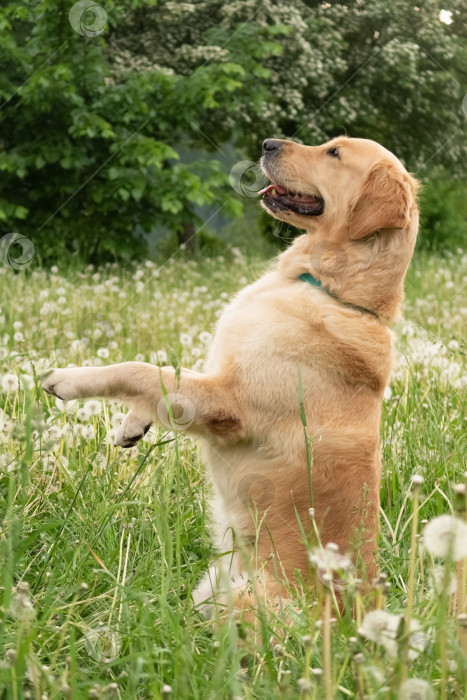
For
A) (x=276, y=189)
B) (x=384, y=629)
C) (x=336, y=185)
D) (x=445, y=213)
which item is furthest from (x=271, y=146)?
(x=445, y=213)

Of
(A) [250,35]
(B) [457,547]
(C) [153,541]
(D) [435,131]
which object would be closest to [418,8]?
(D) [435,131]

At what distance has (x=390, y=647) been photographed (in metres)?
1.31

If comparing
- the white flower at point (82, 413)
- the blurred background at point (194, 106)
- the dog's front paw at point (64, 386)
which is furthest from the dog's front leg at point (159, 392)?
the blurred background at point (194, 106)

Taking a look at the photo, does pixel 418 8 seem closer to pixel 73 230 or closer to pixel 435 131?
pixel 435 131

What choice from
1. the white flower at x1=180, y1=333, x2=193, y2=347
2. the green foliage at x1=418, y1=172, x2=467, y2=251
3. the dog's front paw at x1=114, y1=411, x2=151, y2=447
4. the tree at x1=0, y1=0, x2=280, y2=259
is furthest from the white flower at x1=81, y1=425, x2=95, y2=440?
the green foliage at x1=418, y1=172, x2=467, y2=251

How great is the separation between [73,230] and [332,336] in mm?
8016

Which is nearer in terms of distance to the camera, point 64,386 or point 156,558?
point 156,558

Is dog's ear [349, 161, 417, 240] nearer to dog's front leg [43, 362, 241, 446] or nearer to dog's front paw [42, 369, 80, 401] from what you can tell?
dog's front leg [43, 362, 241, 446]

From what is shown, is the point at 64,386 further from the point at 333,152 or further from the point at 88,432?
the point at 333,152

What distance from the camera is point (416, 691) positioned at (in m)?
1.27

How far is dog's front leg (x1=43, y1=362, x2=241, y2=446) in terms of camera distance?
2656 millimetres

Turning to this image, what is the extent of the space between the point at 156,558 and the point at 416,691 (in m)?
1.48

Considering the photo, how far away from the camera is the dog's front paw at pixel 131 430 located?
3029mm

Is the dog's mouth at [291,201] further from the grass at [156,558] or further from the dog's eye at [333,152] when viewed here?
the grass at [156,558]
